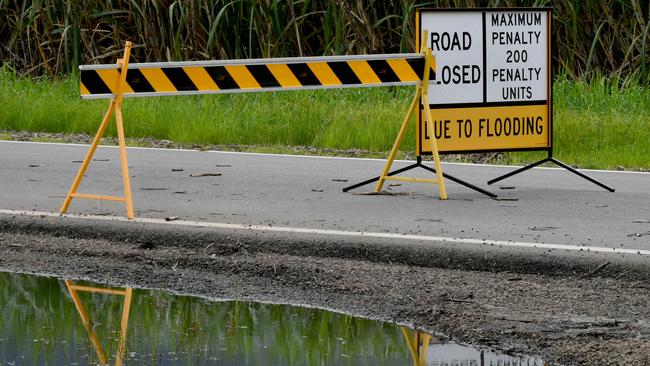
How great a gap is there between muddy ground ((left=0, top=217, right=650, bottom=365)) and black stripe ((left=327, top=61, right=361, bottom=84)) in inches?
83.1

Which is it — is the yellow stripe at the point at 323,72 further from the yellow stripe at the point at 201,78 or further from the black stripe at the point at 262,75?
the yellow stripe at the point at 201,78

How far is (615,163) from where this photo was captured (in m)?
13.8

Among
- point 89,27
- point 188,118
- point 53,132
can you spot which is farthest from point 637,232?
point 89,27

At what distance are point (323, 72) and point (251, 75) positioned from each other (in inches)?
23.3

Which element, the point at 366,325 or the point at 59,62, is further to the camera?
the point at 59,62

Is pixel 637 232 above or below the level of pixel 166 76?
below

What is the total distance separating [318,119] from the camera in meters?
16.0

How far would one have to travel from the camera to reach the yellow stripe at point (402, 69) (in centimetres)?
1117

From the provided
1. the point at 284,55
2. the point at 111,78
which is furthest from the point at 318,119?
the point at 111,78

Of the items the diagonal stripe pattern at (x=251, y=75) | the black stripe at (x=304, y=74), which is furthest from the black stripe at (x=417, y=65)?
the black stripe at (x=304, y=74)

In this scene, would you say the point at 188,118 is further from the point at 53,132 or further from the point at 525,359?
the point at 525,359

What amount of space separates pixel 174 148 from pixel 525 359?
359 inches

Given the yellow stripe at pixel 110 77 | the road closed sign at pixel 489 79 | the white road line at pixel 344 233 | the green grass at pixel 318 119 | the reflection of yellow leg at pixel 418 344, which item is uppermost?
the yellow stripe at pixel 110 77

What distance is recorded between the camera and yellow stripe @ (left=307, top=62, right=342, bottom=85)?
10.9 metres
